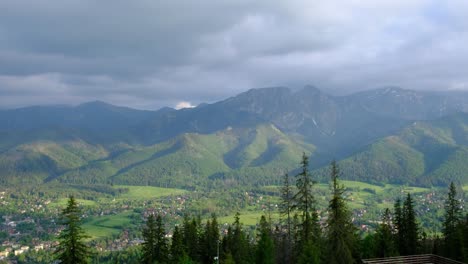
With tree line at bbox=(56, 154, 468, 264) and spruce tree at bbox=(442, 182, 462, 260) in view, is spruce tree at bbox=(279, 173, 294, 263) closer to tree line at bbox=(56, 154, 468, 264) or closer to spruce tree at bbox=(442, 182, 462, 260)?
tree line at bbox=(56, 154, 468, 264)

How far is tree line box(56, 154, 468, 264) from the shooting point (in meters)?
47.1

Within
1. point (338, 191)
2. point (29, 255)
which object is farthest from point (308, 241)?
point (29, 255)

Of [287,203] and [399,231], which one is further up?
[287,203]

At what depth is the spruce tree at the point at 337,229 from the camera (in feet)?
150

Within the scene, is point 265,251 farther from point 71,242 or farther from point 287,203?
point 71,242

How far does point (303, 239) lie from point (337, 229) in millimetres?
11458

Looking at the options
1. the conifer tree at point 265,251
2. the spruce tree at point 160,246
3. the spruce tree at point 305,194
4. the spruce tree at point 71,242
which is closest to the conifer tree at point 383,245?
the spruce tree at point 305,194

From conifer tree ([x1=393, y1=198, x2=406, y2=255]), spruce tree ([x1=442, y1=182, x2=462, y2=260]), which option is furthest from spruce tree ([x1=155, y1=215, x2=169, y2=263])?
spruce tree ([x1=442, y1=182, x2=462, y2=260])

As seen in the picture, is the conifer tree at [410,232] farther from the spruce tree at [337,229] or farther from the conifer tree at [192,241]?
the conifer tree at [192,241]

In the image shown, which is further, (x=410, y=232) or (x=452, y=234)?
(x=410, y=232)

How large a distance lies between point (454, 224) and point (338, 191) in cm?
4151

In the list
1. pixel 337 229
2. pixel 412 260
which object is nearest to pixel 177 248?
pixel 337 229

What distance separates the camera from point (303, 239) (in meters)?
56.9

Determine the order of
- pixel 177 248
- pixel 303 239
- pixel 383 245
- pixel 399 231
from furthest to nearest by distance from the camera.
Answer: pixel 399 231 < pixel 177 248 < pixel 383 245 < pixel 303 239
